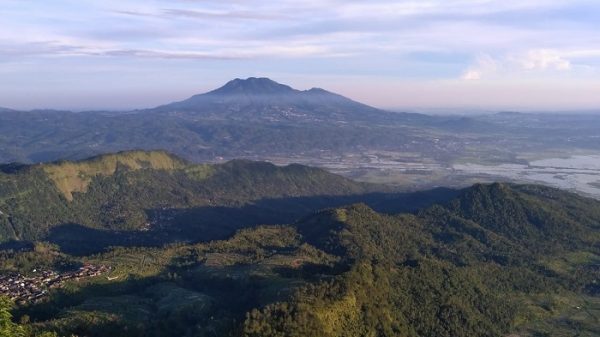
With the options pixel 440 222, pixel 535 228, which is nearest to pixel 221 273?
pixel 440 222

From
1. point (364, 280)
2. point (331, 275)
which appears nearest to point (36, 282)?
point (331, 275)

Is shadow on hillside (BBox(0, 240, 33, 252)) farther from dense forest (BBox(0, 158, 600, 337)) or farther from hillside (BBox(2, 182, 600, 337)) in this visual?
hillside (BBox(2, 182, 600, 337))

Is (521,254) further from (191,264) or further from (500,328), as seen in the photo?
(191,264)

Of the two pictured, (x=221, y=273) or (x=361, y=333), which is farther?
(x=221, y=273)

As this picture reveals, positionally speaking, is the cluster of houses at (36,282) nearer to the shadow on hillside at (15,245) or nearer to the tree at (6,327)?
the tree at (6,327)

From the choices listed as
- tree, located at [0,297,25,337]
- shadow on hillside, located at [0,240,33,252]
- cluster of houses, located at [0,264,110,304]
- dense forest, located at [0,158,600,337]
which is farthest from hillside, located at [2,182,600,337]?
shadow on hillside, located at [0,240,33,252]

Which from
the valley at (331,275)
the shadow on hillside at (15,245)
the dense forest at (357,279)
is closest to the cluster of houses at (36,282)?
the valley at (331,275)
